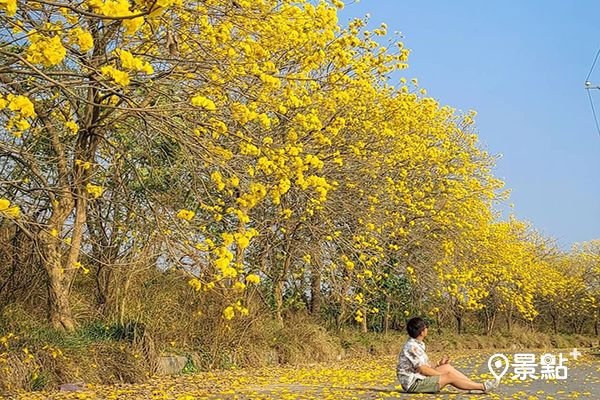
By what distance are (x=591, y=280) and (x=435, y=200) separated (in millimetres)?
19893

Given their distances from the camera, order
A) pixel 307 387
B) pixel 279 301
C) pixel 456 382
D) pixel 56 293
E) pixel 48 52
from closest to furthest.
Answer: pixel 48 52 → pixel 456 382 → pixel 307 387 → pixel 56 293 → pixel 279 301

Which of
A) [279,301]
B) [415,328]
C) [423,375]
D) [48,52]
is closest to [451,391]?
[423,375]

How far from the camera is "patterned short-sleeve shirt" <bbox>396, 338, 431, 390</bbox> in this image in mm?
7113

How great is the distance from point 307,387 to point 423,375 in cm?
187

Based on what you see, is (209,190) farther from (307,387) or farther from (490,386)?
(490,386)

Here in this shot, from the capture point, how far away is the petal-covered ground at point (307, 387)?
726cm

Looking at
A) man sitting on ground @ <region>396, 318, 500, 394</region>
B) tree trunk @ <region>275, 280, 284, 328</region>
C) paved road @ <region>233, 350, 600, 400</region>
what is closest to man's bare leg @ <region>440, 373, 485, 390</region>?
man sitting on ground @ <region>396, 318, 500, 394</region>

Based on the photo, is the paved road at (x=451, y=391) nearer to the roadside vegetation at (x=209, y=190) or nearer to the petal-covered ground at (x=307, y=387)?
the petal-covered ground at (x=307, y=387)

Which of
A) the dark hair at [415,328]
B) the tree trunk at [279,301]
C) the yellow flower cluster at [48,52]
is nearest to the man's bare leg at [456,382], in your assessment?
the dark hair at [415,328]

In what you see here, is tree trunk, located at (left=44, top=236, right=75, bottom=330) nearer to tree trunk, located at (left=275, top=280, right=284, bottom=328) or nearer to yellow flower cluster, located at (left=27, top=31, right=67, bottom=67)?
tree trunk, located at (left=275, top=280, right=284, bottom=328)

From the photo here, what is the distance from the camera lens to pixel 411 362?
23.5 ft

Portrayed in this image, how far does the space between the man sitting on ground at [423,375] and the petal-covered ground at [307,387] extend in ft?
0.35

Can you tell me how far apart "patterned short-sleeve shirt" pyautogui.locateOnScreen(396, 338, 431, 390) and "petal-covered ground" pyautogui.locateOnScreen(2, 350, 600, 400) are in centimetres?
18

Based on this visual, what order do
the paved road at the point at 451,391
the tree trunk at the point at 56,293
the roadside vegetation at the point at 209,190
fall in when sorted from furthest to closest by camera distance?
1. the tree trunk at the point at 56,293
2. the paved road at the point at 451,391
3. the roadside vegetation at the point at 209,190
